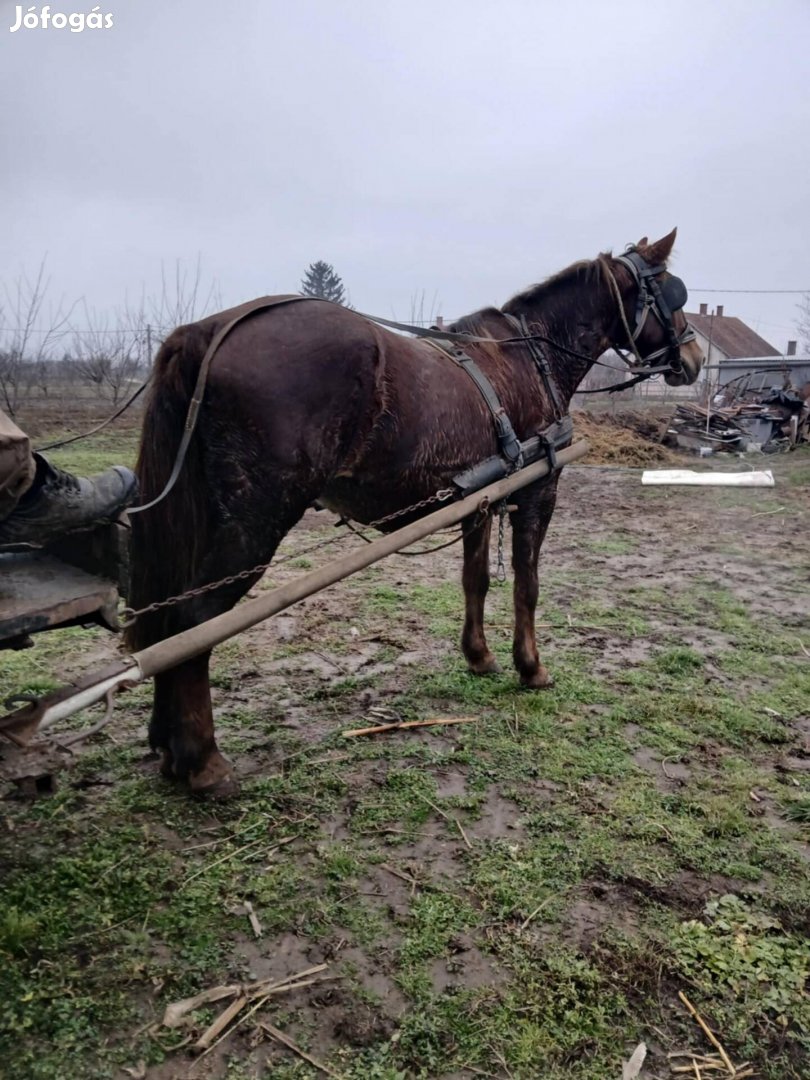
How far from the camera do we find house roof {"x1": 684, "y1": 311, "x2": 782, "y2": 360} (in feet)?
152

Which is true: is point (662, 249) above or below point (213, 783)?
above

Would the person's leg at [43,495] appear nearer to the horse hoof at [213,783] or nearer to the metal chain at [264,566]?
the metal chain at [264,566]

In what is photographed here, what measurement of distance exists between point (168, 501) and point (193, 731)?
90 cm

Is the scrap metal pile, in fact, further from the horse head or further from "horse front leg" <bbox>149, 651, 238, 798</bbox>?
"horse front leg" <bbox>149, 651, 238, 798</bbox>

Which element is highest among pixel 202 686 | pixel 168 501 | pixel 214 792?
pixel 168 501

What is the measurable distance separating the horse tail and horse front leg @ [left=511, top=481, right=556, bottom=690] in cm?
186

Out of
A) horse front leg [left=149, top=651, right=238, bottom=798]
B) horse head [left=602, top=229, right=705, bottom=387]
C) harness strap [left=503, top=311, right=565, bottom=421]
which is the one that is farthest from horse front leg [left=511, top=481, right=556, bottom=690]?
horse front leg [left=149, top=651, right=238, bottom=798]

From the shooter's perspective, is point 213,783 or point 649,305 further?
point 649,305

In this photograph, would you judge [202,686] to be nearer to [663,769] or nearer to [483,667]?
[483,667]

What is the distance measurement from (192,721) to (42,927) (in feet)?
2.78

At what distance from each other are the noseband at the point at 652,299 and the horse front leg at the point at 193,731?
305 cm

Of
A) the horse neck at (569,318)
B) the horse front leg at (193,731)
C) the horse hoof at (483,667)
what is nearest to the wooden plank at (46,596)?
the horse front leg at (193,731)

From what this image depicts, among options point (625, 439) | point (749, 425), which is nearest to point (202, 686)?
point (625, 439)

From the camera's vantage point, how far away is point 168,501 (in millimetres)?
2721
